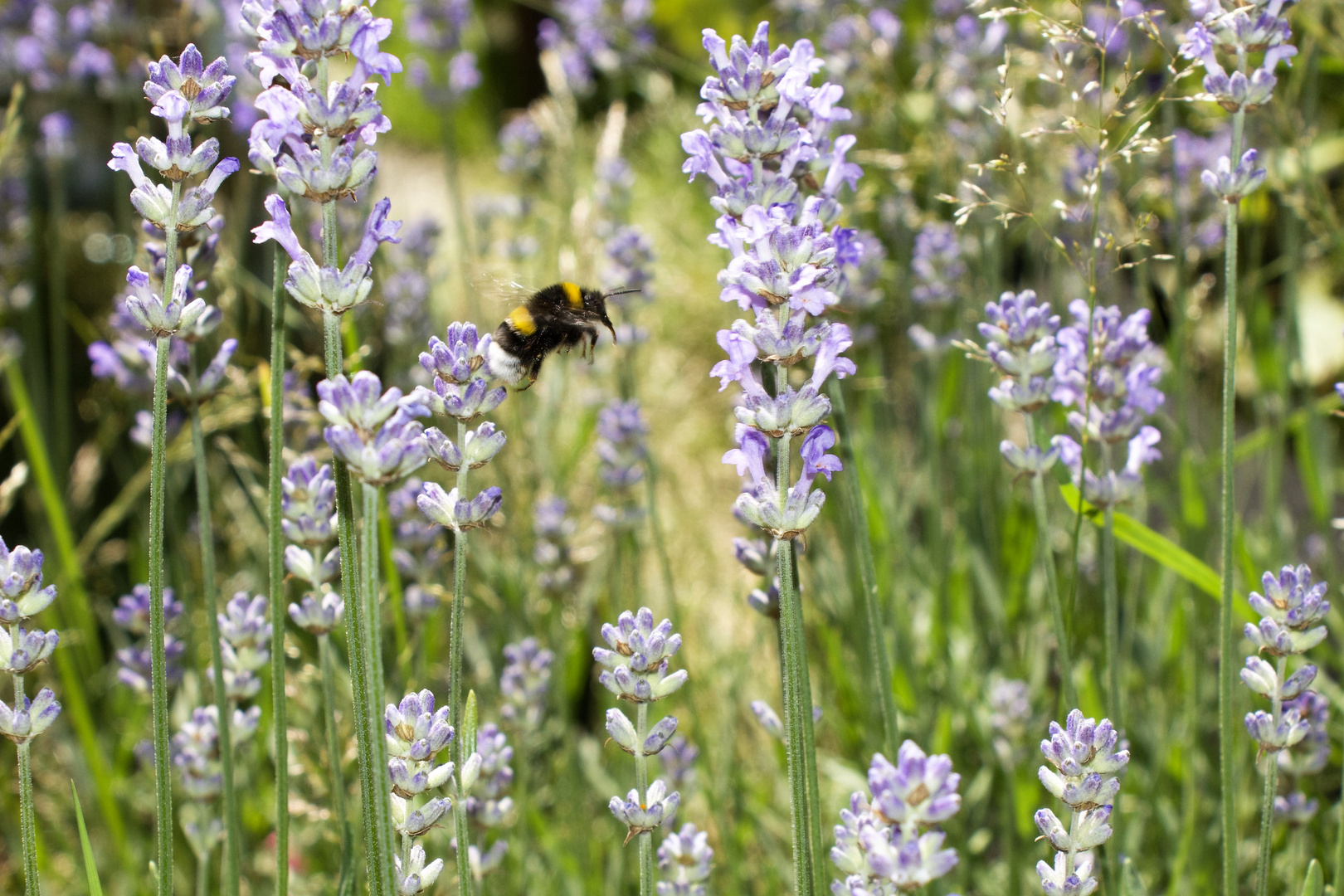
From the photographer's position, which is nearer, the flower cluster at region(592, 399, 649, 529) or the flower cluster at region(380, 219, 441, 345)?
the flower cluster at region(592, 399, 649, 529)

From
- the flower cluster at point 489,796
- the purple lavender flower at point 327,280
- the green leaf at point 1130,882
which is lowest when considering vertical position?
the green leaf at point 1130,882

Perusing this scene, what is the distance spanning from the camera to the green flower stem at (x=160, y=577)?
1230 millimetres

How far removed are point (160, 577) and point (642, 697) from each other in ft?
Result: 1.97

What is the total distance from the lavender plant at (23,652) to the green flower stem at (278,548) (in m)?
0.25

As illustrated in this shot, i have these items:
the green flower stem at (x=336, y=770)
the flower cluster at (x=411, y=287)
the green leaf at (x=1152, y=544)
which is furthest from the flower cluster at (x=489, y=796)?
the flower cluster at (x=411, y=287)

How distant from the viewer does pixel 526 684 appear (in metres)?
2.22

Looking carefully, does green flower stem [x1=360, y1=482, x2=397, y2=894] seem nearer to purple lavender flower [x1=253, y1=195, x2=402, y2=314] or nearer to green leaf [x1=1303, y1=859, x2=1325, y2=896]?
purple lavender flower [x1=253, y1=195, x2=402, y2=314]

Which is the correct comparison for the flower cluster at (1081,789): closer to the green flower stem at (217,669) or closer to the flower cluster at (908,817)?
the flower cluster at (908,817)

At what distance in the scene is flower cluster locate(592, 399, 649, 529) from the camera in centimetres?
267

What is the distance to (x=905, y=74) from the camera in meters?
5.92

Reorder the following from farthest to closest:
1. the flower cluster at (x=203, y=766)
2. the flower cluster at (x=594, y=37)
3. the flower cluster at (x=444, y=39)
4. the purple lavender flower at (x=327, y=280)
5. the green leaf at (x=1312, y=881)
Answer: the flower cluster at (x=594, y=37) → the flower cluster at (x=444, y=39) → the flower cluster at (x=203, y=766) → the green leaf at (x=1312, y=881) → the purple lavender flower at (x=327, y=280)

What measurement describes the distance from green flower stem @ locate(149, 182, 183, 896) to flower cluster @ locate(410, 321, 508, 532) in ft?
0.98

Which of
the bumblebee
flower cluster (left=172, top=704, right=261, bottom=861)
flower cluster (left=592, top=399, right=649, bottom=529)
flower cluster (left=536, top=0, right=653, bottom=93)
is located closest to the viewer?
flower cluster (left=172, top=704, right=261, bottom=861)

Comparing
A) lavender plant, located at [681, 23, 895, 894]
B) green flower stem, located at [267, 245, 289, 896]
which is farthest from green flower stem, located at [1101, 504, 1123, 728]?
green flower stem, located at [267, 245, 289, 896]
